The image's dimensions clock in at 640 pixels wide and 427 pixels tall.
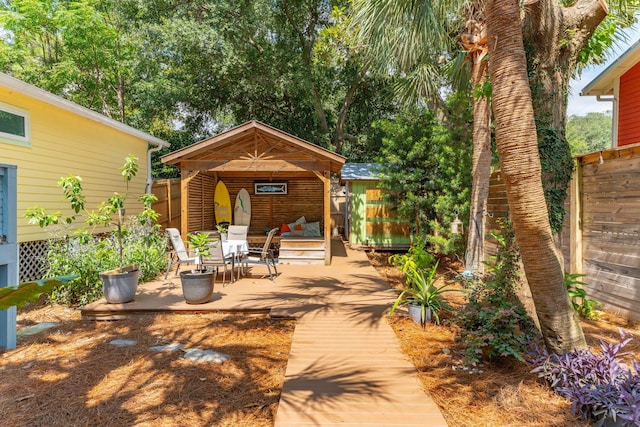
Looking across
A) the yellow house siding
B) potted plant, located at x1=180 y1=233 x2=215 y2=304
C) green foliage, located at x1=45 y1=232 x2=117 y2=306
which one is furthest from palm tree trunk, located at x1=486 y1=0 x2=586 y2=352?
the yellow house siding

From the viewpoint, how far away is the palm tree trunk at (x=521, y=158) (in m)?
3.00

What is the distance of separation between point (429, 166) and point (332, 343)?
6.48 metres

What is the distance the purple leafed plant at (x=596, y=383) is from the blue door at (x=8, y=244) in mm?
5227

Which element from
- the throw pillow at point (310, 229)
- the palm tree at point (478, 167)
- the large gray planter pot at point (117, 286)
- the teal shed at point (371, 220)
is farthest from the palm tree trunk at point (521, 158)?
the throw pillow at point (310, 229)

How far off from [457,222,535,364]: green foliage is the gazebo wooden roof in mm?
4940

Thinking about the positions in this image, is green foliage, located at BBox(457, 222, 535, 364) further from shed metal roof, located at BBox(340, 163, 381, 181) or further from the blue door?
shed metal roof, located at BBox(340, 163, 381, 181)

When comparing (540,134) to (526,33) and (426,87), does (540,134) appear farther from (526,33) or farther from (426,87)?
(426,87)

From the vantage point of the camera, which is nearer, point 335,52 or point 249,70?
point 335,52

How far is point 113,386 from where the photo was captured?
3.33 meters

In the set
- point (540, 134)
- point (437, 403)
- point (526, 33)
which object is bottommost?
point (437, 403)

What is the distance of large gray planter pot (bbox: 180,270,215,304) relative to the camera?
536 centimetres

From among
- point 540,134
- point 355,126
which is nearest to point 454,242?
point 540,134

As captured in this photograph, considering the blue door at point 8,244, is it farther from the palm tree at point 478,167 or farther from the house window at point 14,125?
the palm tree at point 478,167

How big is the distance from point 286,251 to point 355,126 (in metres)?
11.5
